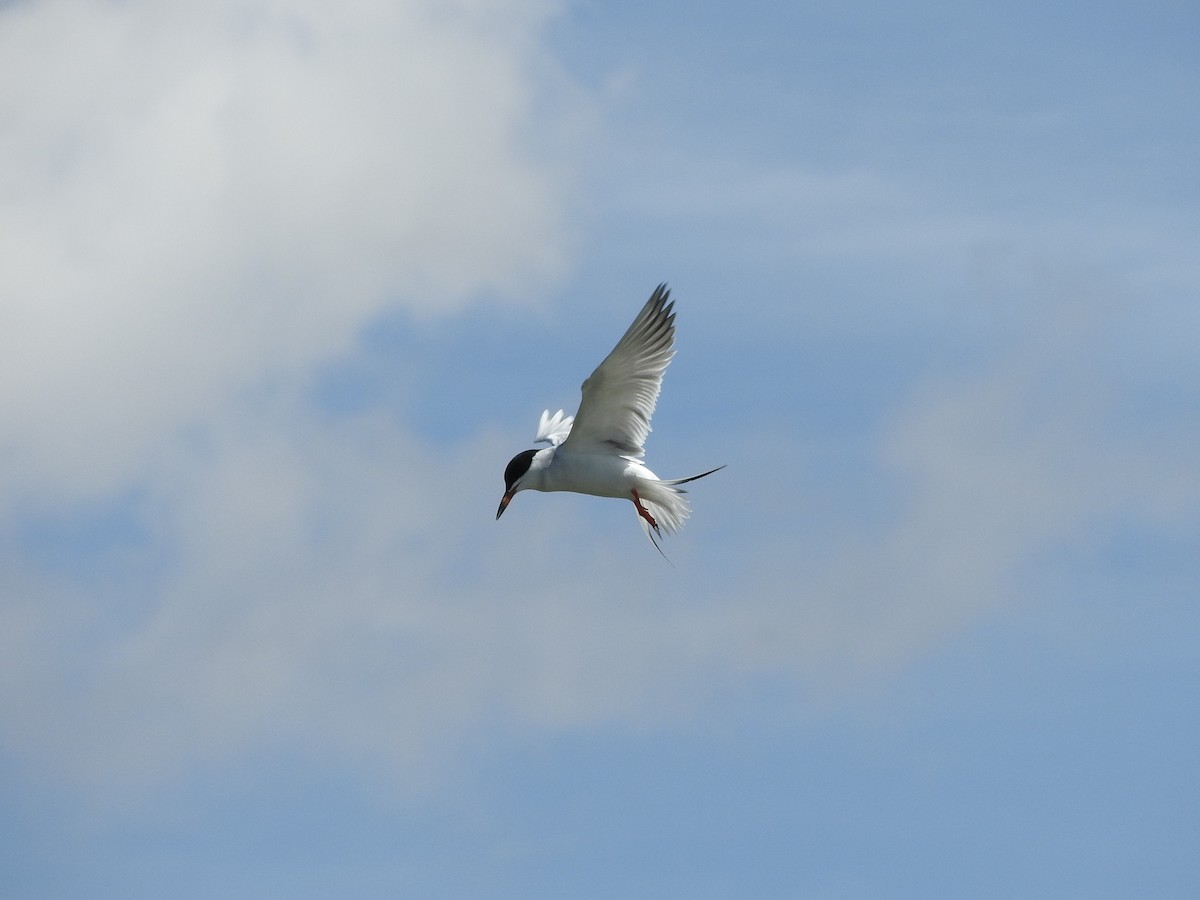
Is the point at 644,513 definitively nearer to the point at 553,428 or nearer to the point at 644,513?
the point at 644,513

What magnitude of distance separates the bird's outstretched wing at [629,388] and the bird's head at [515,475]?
1.38 feet

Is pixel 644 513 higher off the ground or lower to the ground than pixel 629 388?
lower

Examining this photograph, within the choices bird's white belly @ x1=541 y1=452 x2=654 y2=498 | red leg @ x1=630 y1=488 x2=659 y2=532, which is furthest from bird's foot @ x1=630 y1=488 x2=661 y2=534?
bird's white belly @ x1=541 y1=452 x2=654 y2=498

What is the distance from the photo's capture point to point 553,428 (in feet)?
71.5

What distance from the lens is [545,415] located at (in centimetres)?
2236

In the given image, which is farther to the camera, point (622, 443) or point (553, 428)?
point (553, 428)

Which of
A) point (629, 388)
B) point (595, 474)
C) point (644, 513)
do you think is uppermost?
point (629, 388)

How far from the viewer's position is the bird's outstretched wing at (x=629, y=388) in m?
17.8

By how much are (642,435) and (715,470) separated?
4.66 ft

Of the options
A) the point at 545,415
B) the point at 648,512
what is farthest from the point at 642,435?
the point at 545,415

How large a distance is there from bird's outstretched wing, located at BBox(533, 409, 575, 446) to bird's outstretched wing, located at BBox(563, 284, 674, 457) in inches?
94.4

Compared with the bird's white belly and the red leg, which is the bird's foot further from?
the bird's white belly

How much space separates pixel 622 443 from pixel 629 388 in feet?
2.15

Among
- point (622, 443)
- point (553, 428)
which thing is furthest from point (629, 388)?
point (553, 428)
